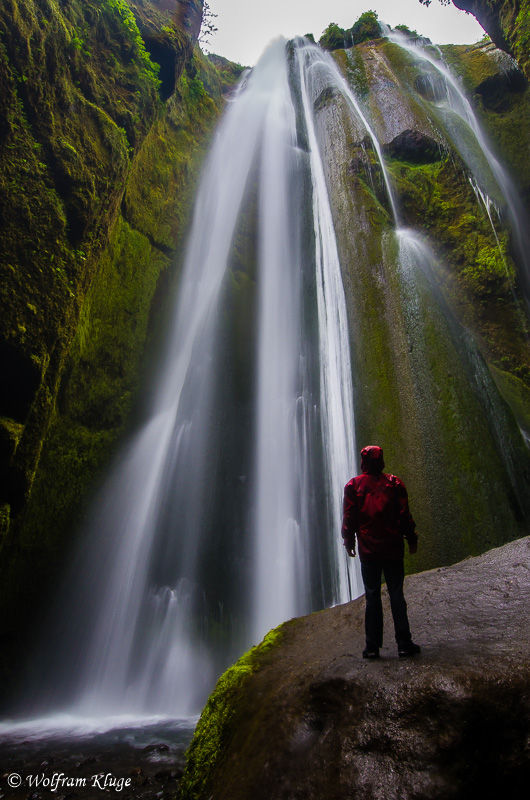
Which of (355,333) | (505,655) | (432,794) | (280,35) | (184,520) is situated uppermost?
(280,35)

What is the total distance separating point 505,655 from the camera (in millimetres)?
2486

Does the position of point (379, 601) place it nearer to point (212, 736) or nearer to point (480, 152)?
point (212, 736)

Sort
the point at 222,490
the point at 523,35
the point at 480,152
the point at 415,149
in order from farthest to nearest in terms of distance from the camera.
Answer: the point at 480,152 → the point at 415,149 → the point at 523,35 → the point at 222,490

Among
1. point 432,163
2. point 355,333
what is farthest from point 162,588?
point 432,163

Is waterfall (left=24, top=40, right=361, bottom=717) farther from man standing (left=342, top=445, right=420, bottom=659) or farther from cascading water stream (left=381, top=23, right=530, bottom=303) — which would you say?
cascading water stream (left=381, top=23, right=530, bottom=303)

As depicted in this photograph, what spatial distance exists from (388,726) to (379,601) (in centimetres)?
79

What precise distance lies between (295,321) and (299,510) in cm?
488

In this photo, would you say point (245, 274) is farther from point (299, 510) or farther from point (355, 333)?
point (299, 510)

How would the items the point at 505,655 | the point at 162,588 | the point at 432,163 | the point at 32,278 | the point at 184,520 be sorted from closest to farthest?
the point at 505,655 → the point at 32,278 → the point at 162,588 → the point at 184,520 → the point at 432,163

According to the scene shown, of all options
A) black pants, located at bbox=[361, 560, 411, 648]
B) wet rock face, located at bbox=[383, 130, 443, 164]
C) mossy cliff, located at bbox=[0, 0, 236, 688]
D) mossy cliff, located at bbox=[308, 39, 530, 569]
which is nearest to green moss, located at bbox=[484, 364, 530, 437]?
mossy cliff, located at bbox=[308, 39, 530, 569]

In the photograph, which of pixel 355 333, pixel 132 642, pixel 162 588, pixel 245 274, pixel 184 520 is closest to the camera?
pixel 132 642

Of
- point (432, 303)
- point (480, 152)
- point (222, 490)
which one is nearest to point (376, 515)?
point (222, 490)

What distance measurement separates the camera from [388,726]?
2.17 m

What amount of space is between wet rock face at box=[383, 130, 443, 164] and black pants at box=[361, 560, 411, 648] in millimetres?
13919
